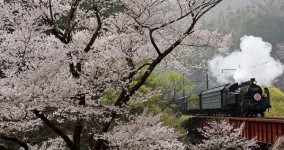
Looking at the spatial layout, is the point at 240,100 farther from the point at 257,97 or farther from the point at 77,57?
the point at 77,57

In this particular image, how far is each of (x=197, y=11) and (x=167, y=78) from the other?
18.4 metres

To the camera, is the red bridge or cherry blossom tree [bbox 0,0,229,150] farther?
the red bridge

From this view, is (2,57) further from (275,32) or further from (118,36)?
(275,32)

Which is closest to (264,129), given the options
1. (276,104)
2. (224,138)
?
(224,138)

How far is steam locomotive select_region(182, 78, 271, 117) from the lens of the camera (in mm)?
21141

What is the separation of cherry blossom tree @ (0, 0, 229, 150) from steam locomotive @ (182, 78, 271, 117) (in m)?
12.2

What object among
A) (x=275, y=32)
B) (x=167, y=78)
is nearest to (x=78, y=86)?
(x=167, y=78)

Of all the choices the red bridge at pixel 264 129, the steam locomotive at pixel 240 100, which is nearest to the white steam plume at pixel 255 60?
the steam locomotive at pixel 240 100

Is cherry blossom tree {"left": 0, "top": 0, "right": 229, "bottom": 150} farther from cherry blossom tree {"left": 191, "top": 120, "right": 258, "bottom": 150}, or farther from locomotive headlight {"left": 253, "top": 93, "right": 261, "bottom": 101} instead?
locomotive headlight {"left": 253, "top": 93, "right": 261, "bottom": 101}

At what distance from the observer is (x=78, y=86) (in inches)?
279

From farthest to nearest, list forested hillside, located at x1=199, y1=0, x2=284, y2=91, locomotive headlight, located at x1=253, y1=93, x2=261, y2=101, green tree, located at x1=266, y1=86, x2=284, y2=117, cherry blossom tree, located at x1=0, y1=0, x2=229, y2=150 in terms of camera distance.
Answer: forested hillside, located at x1=199, y1=0, x2=284, y2=91 < green tree, located at x1=266, y1=86, x2=284, y2=117 < locomotive headlight, located at x1=253, y1=93, x2=261, y2=101 < cherry blossom tree, located at x1=0, y1=0, x2=229, y2=150

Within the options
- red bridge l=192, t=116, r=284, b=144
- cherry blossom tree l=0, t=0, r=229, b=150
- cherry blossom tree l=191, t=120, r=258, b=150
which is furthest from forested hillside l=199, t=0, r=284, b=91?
cherry blossom tree l=0, t=0, r=229, b=150

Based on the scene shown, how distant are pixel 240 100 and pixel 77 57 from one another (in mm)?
16038

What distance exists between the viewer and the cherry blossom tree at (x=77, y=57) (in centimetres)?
644
